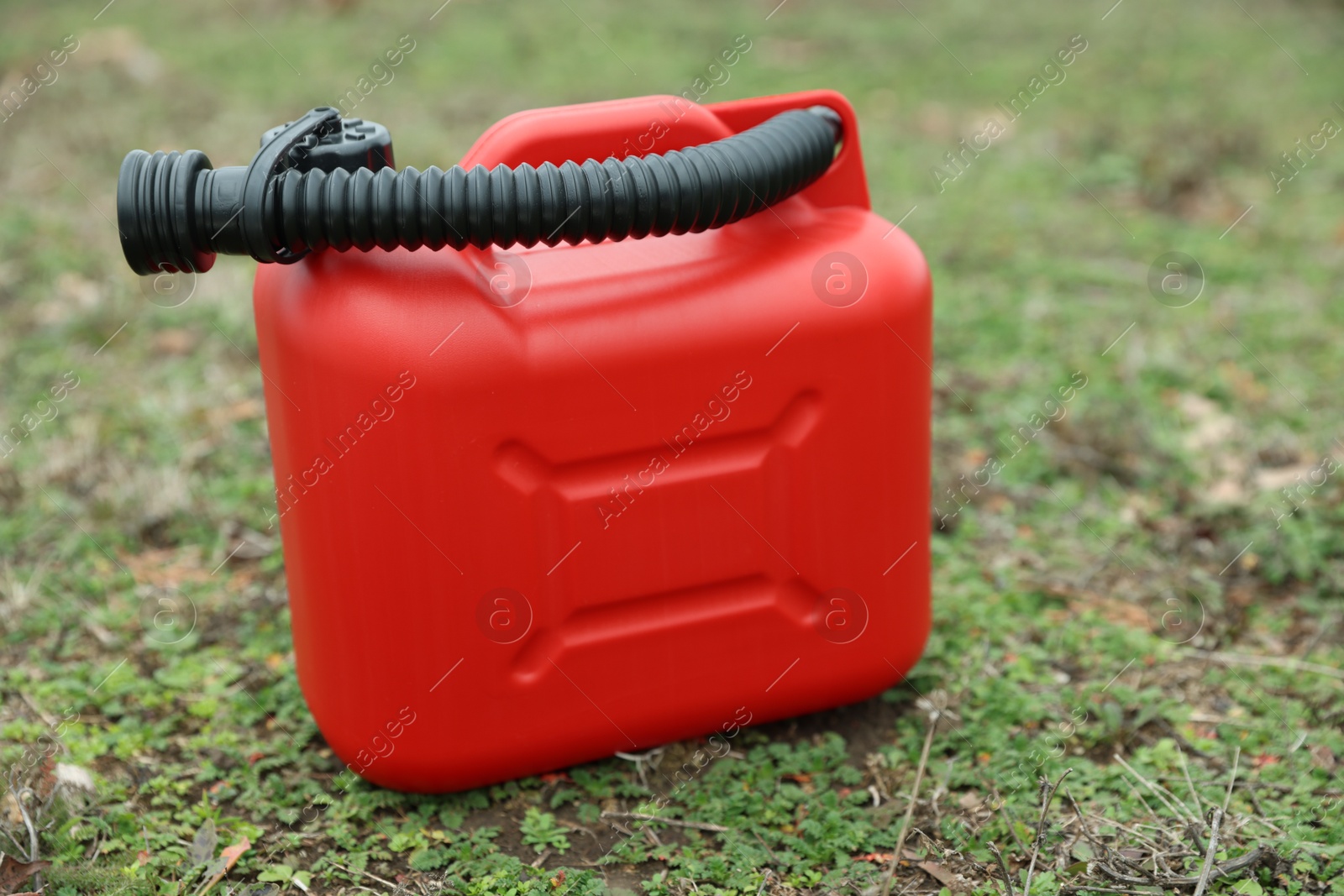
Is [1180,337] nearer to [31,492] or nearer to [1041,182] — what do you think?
[1041,182]

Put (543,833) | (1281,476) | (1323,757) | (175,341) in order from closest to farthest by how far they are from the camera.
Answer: (543,833) → (1323,757) → (1281,476) → (175,341)

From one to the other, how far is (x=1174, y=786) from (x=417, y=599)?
48.3 inches

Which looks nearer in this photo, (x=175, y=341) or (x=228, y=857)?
(x=228, y=857)

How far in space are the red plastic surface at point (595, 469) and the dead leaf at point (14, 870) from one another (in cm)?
44

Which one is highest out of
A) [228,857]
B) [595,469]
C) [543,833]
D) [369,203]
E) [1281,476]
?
[369,203]

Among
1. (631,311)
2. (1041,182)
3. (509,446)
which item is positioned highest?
A: (631,311)

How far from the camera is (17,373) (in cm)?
328

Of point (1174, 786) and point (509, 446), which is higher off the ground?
point (509, 446)

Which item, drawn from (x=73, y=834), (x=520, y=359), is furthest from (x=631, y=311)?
(x=73, y=834)

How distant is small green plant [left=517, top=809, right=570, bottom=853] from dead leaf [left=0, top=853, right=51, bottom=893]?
0.69 metres

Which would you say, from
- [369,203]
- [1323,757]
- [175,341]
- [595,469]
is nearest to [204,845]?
[595,469]

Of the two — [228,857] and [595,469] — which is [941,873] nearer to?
[595,469]

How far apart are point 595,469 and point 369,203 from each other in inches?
19.1

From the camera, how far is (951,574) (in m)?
2.46
